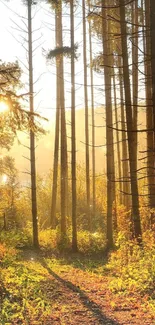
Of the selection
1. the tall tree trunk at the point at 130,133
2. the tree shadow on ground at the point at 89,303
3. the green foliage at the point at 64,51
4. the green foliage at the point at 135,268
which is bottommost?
the tree shadow on ground at the point at 89,303

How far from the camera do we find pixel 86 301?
7492 mm

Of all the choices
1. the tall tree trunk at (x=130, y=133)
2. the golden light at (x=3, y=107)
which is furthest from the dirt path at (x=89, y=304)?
the golden light at (x=3, y=107)

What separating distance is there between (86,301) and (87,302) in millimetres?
73

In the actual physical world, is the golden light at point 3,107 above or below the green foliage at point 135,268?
above

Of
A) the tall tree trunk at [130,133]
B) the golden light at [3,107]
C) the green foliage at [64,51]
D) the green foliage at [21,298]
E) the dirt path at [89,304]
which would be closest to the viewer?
the dirt path at [89,304]

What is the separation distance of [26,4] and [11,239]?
9091 millimetres

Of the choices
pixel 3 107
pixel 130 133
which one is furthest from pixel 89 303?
pixel 3 107

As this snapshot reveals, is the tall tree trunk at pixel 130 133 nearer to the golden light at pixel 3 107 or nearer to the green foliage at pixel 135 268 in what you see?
the green foliage at pixel 135 268

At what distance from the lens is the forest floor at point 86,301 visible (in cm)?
637

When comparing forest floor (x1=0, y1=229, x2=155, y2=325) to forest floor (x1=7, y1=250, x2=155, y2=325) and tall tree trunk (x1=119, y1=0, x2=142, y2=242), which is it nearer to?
forest floor (x1=7, y1=250, x2=155, y2=325)

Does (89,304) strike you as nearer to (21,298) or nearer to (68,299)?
(68,299)

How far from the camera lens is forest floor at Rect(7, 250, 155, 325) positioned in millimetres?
6371

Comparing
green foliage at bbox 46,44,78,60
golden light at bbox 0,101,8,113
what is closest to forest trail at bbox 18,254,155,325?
golden light at bbox 0,101,8,113

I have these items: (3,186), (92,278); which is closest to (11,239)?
(92,278)
